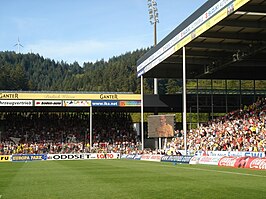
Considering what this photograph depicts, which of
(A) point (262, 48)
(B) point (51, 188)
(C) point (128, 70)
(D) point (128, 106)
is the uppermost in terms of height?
(C) point (128, 70)

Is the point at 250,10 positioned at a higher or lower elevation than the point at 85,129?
higher

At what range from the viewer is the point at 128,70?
171 m

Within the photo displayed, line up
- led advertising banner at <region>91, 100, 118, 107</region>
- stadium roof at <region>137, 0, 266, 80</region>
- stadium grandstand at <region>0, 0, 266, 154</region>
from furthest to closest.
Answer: led advertising banner at <region>91, 100, 118, 107</region>
stadium grandstand at <region>0, 0, 266, 154</region>
stadium roof at <region>137, 0, 266, 80</region>

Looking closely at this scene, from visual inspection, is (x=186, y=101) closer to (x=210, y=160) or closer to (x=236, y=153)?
(x=236, y=153)

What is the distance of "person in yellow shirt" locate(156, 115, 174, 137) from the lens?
159 ft

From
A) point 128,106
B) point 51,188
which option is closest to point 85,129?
point 128,106

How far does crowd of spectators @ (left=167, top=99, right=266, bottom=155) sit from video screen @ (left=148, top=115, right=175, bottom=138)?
9.75 feet

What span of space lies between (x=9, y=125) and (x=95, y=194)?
55779 millimetres

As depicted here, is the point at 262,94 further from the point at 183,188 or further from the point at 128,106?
the point at 183,188

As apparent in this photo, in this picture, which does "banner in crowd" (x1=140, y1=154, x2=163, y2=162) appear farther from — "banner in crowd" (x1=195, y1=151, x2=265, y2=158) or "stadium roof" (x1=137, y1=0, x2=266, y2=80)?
"stadium roof" (x1=137, y1=0, x2=266, y2=80)

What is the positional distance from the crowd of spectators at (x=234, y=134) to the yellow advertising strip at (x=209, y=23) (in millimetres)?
9360

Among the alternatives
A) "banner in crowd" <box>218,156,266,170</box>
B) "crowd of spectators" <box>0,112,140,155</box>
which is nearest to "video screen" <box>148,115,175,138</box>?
"crowd of spectators" <box>0,112,140,155</box>

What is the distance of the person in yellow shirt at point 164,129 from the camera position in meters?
48.4

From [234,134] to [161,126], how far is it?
9.33 meters
